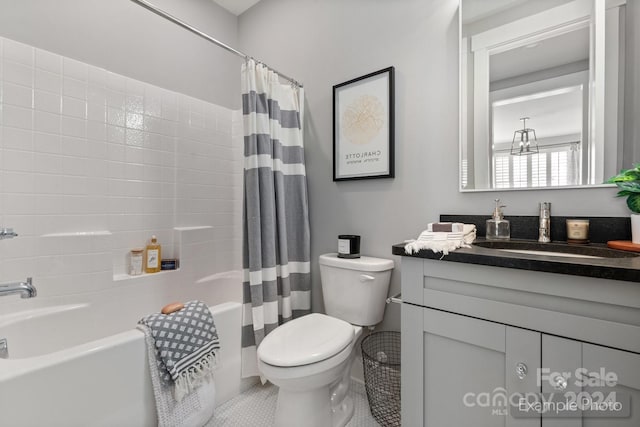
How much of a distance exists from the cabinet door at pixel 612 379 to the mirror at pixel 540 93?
27.5 inches

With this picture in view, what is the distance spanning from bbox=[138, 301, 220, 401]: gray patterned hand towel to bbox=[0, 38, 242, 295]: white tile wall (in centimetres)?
80

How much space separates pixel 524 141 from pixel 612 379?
37.2 inches

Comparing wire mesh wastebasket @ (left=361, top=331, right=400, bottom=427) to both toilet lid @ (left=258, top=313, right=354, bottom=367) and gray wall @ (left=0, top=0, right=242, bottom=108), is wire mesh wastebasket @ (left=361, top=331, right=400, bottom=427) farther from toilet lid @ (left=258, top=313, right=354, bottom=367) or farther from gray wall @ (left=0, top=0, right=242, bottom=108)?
gray wall @ (left=0, top=0, right=242, bottom=108)

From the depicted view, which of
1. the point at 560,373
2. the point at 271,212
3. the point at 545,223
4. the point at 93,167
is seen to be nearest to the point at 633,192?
the point at 545,223

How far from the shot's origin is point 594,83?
1.15 metres

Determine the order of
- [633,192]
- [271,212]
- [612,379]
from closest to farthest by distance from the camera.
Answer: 1. [612,379]
2. [633,192]
3. [271,212]

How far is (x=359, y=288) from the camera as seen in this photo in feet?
5.01

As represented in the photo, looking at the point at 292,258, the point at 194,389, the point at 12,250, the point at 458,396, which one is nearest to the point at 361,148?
the point at 292,258

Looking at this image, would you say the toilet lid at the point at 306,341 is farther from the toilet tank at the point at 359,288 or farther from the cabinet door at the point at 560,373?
the cabinet door at the point at 560,373

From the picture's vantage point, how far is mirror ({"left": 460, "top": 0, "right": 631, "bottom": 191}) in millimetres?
1137

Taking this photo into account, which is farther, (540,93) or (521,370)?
(540,93)

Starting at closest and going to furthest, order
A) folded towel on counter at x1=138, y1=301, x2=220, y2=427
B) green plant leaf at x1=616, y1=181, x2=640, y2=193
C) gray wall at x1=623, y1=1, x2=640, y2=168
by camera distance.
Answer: green plant leaf at x1=616, y1=181, x2=640, y2=193 → gray wall at x1=623, y1=1, x2=640, y2=168 → folded towel on counter at x1=138, y1=301, x2=220, y2=427

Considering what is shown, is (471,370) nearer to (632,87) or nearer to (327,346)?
(327,346)

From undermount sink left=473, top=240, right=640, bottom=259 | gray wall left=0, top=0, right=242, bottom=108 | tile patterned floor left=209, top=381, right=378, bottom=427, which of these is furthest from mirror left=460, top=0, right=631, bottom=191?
gray wall left=0, top=0, right=242, bottom=108
